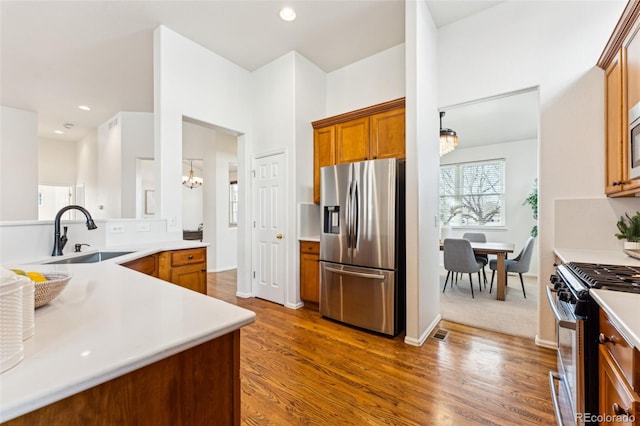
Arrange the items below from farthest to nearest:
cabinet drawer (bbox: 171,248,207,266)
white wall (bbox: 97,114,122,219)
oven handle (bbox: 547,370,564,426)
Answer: white wall (bbox: 97,114,122,219)
cabinet drawer (bbox: 171,248,207,266)
oven handle (bbox: 547,370,564,426)

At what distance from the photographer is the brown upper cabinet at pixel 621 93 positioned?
1.62 meters

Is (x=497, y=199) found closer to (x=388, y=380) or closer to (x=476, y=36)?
(x=476, y=36)

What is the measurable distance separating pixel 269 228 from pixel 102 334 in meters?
3.04

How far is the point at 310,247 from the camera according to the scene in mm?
3408

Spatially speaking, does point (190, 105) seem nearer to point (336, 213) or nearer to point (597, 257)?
point (336, 213)

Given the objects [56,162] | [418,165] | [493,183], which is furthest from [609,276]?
[56,162]

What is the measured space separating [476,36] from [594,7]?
0.83 metres

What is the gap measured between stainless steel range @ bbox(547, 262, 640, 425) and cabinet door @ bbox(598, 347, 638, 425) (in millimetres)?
54

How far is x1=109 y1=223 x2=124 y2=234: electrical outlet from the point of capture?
8.80ft

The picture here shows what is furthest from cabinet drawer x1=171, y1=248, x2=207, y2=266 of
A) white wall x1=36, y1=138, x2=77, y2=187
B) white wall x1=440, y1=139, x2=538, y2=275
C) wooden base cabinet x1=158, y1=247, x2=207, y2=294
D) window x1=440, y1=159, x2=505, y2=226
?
white wall x1=36, y1=138, x2=77, y2=187

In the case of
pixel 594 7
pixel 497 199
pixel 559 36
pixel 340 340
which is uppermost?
pixel 594 7

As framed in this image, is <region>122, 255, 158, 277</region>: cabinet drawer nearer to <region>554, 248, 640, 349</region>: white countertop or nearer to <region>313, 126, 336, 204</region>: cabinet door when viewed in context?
<region>313, 126, 336, 204</region>: cabinet door

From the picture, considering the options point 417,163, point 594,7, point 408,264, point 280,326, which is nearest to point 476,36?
point 594,7

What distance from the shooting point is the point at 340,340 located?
2.56 m
